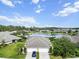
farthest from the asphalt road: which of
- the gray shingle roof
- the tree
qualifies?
the tree

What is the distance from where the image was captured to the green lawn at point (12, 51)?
9.37 m

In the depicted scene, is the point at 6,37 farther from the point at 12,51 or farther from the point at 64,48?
the point at 64,48

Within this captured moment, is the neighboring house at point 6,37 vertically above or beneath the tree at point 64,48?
above

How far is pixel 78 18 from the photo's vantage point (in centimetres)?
992

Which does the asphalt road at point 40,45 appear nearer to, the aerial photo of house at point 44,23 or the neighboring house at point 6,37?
the aerial photo of house at point 44,23

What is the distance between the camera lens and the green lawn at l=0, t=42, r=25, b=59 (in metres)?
9.37

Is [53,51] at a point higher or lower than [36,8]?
lower

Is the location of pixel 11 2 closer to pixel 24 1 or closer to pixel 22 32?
pixel 24 1

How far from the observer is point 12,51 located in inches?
380

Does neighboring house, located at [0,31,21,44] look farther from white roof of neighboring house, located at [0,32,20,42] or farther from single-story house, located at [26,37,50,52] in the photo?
single-story house, located at [26,37,50,52]

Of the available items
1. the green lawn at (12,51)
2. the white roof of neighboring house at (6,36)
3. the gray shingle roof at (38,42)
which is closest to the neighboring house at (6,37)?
the white roof of neighboring house at (6,36)

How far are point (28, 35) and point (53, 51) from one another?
7.54 ft

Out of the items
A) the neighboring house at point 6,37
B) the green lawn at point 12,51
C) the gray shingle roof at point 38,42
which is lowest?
the green lawn at point 12,51

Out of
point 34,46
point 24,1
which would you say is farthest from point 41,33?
point 24,1
